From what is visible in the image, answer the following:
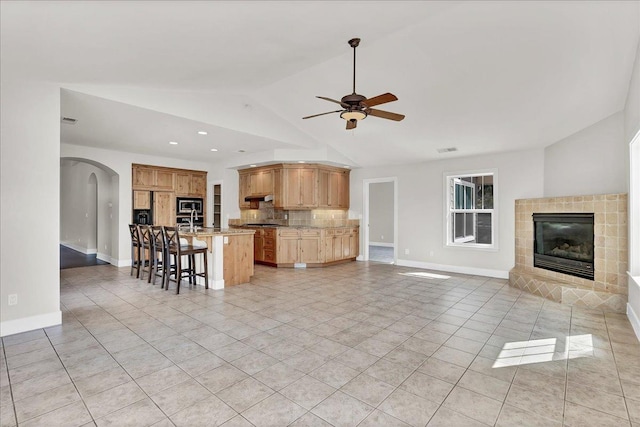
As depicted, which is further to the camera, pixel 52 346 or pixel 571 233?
pixel 571 233

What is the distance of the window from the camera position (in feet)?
21.1

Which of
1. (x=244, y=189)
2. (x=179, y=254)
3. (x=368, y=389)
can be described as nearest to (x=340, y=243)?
(x=244, y=189)

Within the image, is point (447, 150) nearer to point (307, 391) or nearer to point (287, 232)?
point (287, 232)

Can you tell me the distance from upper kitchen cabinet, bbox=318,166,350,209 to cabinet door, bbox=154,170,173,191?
3761 mm

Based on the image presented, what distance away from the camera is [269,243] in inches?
290

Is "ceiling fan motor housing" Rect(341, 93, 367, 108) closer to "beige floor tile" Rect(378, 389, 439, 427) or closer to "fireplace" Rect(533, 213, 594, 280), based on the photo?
"beige floor tile" Rect(378, 389, 439, 427)

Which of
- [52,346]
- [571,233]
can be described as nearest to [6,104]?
[52,346]

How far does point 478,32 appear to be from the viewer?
316cm

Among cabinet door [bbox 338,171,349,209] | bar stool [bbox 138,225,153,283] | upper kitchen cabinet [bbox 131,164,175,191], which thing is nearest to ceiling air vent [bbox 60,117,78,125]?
bar stool [bbox 138,225,153,283]

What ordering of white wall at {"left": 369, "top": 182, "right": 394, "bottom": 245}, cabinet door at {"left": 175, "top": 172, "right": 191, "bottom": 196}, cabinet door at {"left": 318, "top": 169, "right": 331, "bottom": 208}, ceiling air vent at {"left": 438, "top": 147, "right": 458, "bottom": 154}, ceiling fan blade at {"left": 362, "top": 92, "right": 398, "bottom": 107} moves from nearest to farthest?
1. ceiling fan blade at {"left": 362, "top": 92, "right": 398, "bottom": 107}
2. ceiling air vent at {"left": 438, "top": 147, "right": 458, "bottom": 154}
3. cabinet door at {"left": 318, "top": 169, "right": 331, "bottom": 208}
4. cabinet door at {"left": 175, "top": 172, "right": 191, "bottom": 196}
5. white wall at {"left": 369, "top": 182, "right": 394, "bottom": 245}

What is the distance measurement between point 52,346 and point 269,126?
14.5 feet

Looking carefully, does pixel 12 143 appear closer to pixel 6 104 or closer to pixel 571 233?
pixel 6 104

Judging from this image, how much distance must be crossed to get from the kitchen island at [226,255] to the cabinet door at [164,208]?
8.83ft

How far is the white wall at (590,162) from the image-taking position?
431 cm
